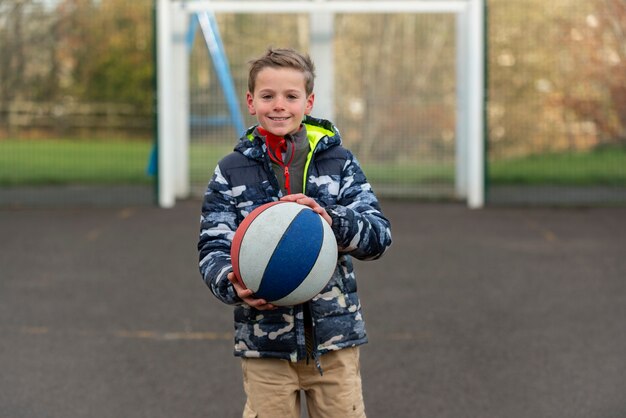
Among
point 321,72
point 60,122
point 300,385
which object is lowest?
point 300,385

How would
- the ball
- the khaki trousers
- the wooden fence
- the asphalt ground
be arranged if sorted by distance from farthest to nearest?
1. the wooden fence
2. the asphalt ground
3. the khaki trousers
4. the ball

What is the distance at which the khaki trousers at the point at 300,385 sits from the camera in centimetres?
384

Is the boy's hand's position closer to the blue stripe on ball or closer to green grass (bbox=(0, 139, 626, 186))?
the blue stripe on ball

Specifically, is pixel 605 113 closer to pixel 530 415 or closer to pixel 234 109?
pixel 234 109

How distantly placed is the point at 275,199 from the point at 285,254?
0.25 meters

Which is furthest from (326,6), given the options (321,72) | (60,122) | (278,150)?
(278,150)

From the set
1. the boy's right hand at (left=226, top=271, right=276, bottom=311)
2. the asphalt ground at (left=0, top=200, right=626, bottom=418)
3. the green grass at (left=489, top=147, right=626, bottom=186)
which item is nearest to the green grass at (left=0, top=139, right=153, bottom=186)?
the asphalt ground at (left=0, top=200, right=626, bottom=418)

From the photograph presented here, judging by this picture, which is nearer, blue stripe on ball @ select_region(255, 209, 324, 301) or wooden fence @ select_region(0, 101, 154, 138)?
blue stripe on ball @ select_region(255, 209, 324, 301)

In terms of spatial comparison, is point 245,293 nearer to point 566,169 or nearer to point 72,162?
point 566,169

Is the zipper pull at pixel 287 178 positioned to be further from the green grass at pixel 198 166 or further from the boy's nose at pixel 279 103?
the green grass at pixel 198 166

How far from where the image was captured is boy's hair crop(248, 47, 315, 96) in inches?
148

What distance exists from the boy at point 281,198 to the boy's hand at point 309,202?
0.23ft

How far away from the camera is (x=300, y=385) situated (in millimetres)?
3896

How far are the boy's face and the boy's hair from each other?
15mm
